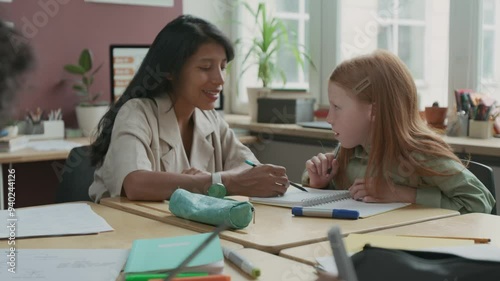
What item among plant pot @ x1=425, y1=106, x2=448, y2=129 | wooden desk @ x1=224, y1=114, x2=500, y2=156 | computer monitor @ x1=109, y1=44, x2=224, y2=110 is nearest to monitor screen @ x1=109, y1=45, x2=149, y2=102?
computer monitor @ x1=109, y1=44, x2=224, y2=110

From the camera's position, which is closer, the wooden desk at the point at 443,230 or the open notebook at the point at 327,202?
the wooden desk at the point at 443,230

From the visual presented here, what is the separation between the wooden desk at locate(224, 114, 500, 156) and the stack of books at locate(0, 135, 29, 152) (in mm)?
1125

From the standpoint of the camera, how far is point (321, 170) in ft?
6.61

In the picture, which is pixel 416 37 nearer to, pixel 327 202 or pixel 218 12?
pixel 218 12

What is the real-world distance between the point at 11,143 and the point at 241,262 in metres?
2.05

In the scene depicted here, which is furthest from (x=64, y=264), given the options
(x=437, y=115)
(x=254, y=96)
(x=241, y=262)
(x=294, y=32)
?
(x=294, y=32)

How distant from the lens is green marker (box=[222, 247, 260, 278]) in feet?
3.66

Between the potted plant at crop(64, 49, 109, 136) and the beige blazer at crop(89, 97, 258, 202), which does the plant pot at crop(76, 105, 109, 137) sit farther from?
the beige blazer at crop(89, 97, 258, 202)

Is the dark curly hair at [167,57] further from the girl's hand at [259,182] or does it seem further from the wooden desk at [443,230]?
the wooden desk at [443,230]

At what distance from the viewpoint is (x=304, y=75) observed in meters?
3.92

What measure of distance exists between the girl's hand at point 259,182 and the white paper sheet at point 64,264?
649 millimetres

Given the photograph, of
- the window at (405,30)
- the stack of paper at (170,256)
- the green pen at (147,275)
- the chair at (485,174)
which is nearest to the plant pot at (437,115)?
the window at (405,30)

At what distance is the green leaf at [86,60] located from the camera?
348cm

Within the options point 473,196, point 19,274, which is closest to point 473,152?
point 473,196
